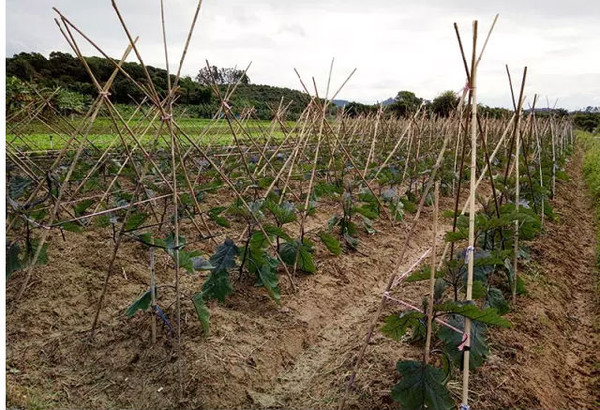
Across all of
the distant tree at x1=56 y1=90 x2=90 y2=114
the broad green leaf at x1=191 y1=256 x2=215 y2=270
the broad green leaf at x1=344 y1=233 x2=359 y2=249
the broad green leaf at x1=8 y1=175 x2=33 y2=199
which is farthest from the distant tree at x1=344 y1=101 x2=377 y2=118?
the broad green leaf at x1=191 y1=256 x2=215 y2=270

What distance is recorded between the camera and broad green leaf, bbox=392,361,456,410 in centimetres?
207

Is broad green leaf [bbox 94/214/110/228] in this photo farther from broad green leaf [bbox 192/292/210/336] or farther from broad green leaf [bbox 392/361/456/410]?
broad green leaf [bbox 392/361/456/410]

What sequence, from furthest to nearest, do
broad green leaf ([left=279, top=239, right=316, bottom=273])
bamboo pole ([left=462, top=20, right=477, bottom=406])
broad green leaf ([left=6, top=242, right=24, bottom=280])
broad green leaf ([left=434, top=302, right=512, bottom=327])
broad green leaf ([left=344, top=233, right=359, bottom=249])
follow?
broad green leaf ([left=344, top=233, right=359, bottom=249]) < broad green leaf ([left=279, top=239, right=316, bottom=273]) < broad green leaf ([left=6, top=242, right=24, bottom=280]) < bamboo pole ([left=462, top=20, right=477, bottom=406]) < broad green leaf ([left=434, top=302, right=512, bottom=327])

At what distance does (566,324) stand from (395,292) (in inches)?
56.1

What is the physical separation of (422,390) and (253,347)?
1.47 metres

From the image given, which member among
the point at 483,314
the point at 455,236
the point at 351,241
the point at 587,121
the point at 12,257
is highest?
the point at 587,121

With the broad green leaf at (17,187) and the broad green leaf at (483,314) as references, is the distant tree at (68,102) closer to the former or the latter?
the broad green leaf at (17,187)

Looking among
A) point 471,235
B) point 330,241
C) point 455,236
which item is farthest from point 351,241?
point 471,235

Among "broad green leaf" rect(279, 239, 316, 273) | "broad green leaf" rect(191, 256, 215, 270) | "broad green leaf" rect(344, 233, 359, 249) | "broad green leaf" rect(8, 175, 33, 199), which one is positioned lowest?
"broad green leaf" rect(344, 233, 359, 249)

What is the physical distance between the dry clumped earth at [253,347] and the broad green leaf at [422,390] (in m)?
0.49

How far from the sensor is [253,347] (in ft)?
10.8

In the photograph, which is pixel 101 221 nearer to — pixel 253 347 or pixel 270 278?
pixel 270 278

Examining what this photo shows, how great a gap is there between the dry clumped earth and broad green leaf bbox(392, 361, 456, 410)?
491mm

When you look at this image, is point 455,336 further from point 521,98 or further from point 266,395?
point 521,98
